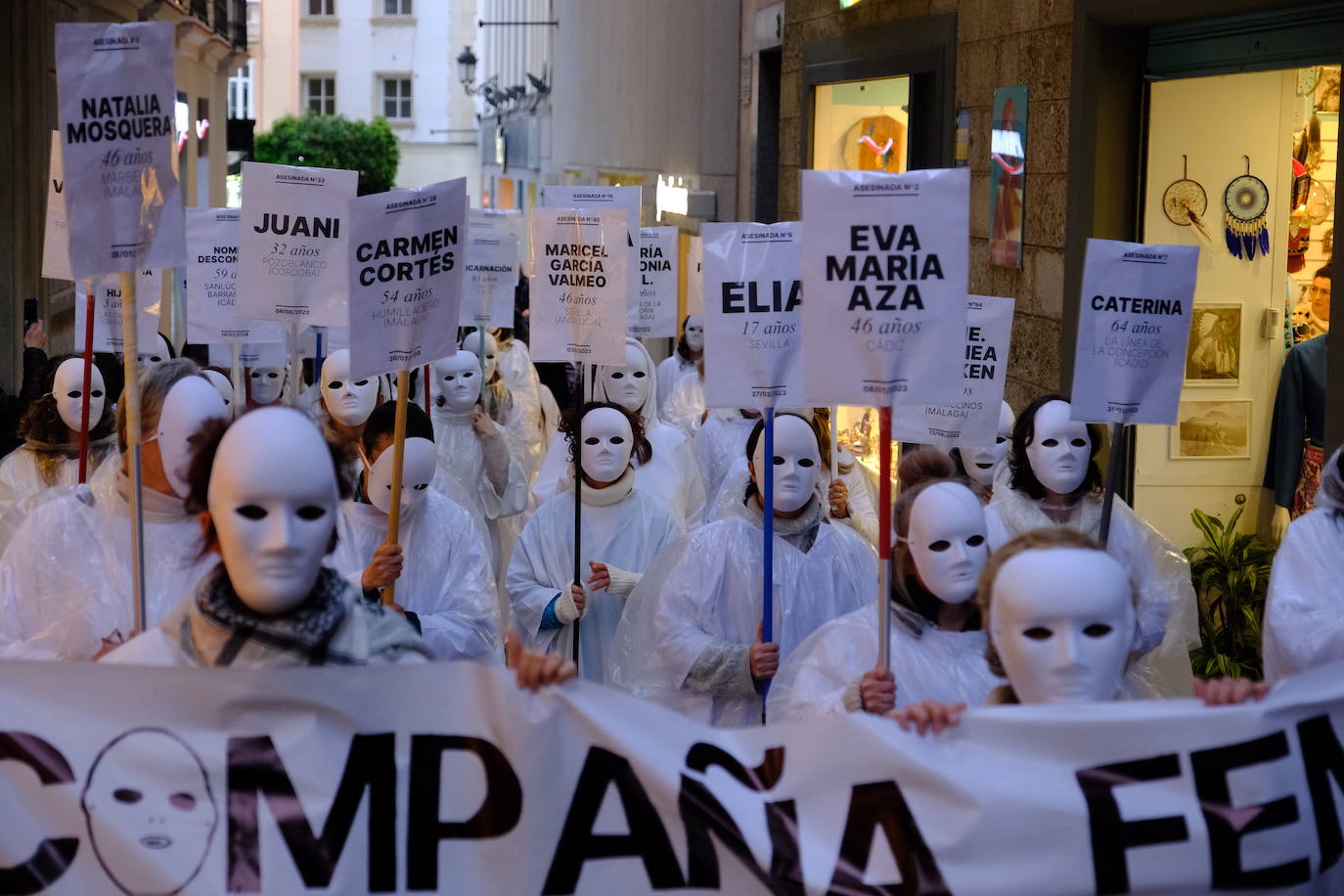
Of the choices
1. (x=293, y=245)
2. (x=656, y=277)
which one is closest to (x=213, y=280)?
(x=293, y=245)

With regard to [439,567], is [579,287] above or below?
above

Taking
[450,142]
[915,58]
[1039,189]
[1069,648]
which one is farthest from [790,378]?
[450,142]

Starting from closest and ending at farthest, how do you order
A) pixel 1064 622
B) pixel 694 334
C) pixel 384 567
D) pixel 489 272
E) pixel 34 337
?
1. pixel 1064 622
2. pixel 384 567
3. pixel 34 337
4. pixel 489 272
5. pixel 694 334

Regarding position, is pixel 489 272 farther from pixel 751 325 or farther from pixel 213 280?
pixel 751 325

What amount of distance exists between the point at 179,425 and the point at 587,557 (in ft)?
8.00

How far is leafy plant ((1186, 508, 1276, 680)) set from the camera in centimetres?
782

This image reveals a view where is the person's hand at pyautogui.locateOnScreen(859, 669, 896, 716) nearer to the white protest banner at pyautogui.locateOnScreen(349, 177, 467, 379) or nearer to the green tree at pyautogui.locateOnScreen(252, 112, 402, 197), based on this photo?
the white protest banner at pyautogui.locateOnScreen(349, 177, 467, 379)

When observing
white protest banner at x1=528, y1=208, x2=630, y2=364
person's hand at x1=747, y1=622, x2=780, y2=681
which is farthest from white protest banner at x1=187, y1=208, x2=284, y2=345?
person's hand at x1=747, y1=622, x2=780, y2=681

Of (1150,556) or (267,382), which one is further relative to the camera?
(267,382)

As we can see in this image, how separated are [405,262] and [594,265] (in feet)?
6.62

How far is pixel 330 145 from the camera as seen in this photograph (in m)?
46.8

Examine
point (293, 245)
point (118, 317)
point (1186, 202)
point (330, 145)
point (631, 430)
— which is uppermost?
point (330, 145)

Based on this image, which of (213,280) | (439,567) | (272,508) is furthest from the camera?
(213,280)

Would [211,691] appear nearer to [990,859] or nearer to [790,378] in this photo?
[990,859]
